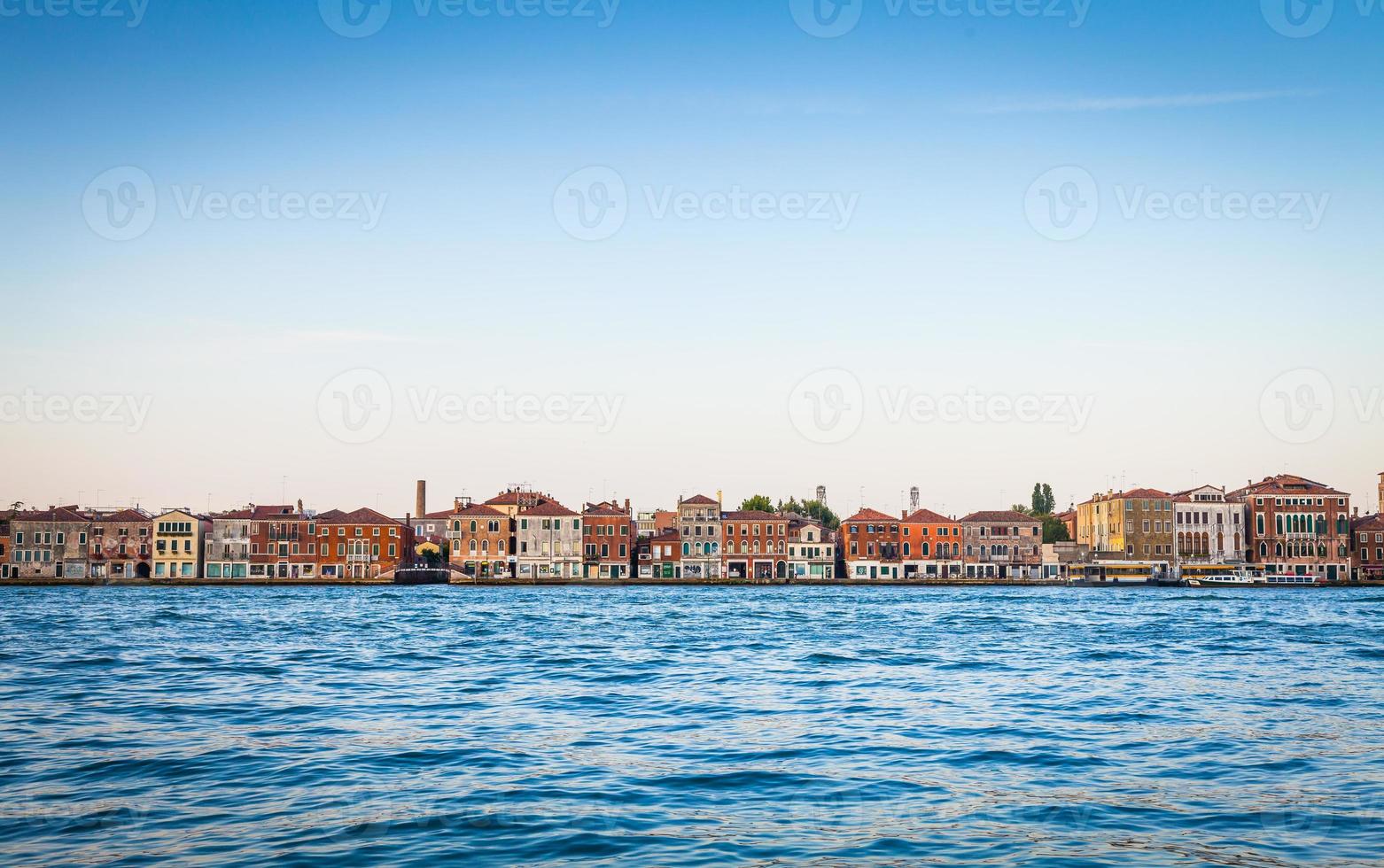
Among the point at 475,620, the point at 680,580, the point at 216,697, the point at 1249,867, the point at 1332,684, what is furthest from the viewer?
the point at 680,580

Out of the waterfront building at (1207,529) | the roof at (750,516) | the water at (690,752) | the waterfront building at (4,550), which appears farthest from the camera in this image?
the roof at (750,516)

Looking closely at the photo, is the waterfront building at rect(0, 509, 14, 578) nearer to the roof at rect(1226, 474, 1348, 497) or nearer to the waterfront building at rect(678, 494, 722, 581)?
the waterfront building at rect(678, 494, 722, 581)

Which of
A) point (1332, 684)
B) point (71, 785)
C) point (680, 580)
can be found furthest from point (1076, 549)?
point (71, 785)

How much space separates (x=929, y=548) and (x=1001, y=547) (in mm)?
5690

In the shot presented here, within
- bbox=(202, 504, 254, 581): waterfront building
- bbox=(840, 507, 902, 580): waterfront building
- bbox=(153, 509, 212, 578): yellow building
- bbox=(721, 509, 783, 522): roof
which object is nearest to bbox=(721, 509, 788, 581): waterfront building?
bbox=(721, 509, 783, 522): roof

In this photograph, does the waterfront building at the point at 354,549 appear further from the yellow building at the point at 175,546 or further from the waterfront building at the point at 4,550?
the waterfront building at the point at 4,550

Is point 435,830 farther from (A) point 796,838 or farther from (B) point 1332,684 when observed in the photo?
(B) point 1332,684

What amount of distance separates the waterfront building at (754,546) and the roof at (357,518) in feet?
84.5

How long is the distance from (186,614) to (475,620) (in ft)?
38.7

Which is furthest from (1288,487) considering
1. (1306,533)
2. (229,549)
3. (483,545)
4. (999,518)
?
(229,549)

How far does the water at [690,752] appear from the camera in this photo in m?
9.59

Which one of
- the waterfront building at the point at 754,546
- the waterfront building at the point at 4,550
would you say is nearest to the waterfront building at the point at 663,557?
the waterfront building at the point at 754,546

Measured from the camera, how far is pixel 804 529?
9538cm

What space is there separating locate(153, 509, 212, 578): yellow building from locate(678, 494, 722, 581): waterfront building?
36.7 metres
